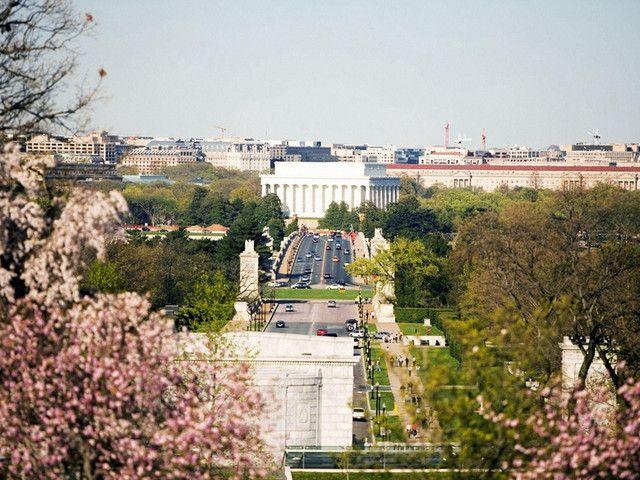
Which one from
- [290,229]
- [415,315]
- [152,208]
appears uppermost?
[415,315]

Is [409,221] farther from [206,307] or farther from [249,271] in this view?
[206,307]

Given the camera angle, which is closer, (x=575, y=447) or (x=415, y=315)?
(x=575, y=447)

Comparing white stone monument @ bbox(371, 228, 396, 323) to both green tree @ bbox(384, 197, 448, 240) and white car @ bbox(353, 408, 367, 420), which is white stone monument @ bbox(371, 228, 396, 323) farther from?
green tree @ bbox(384, 197, 448, 240)

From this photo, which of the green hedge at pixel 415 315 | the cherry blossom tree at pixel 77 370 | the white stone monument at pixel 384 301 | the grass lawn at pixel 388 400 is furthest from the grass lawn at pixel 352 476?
the white stone monument at pixel 384 301

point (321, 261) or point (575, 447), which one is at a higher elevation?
point (575, 447)

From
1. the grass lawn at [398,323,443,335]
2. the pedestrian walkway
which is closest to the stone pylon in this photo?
the pedestrian walkway

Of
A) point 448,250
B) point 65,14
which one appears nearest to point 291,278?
point 448,250

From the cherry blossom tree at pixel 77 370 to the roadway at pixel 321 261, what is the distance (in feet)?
271

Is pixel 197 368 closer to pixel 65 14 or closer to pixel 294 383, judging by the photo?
pixel 65 14

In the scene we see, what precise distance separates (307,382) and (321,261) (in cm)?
8165

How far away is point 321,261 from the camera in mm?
119688

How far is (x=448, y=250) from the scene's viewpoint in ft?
353

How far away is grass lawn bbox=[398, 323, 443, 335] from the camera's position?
247 ft

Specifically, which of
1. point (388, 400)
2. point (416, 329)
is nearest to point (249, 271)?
point (416, 329)
